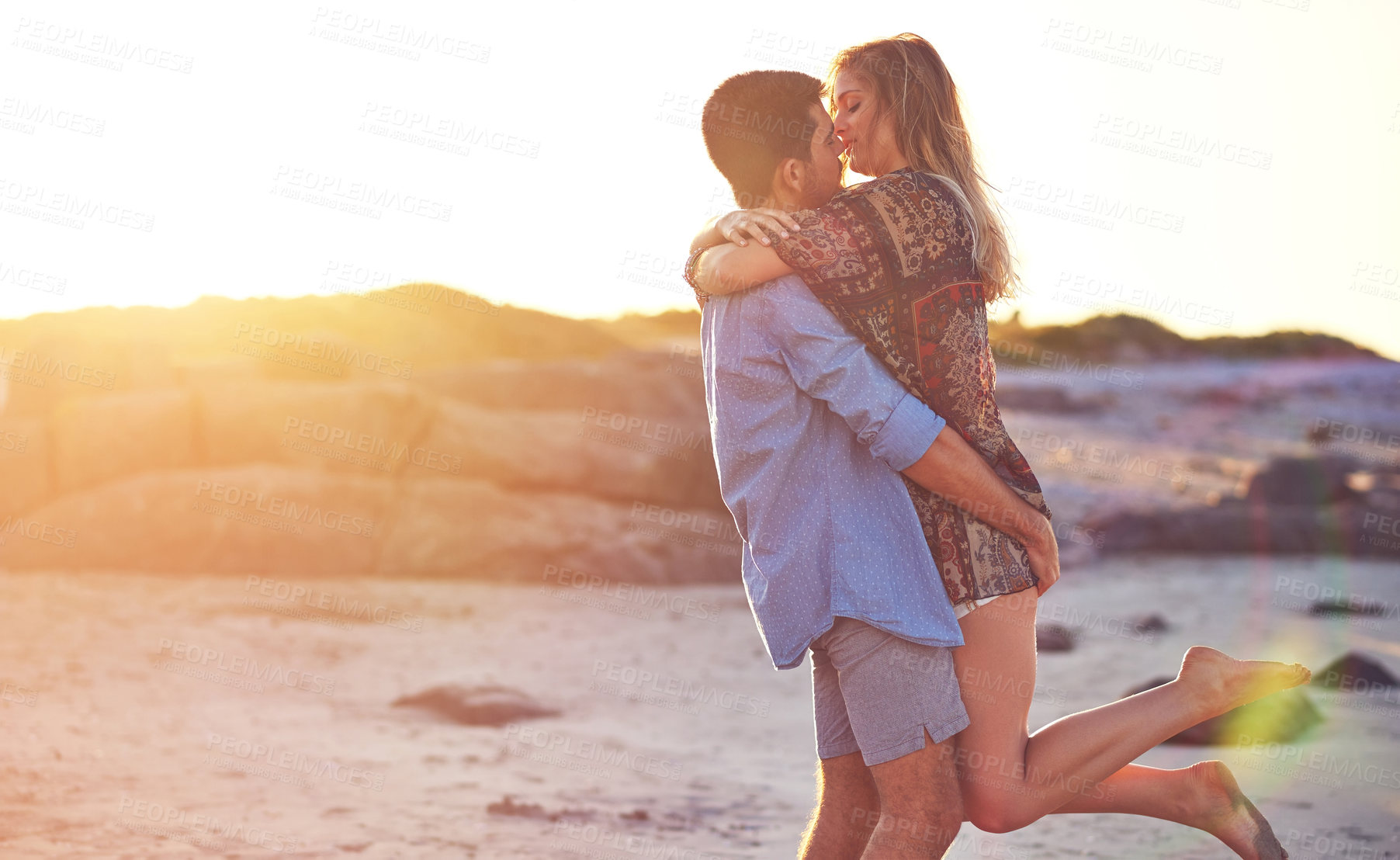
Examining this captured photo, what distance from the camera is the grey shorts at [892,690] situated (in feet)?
7.33

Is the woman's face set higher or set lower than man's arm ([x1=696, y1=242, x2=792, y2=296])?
higher

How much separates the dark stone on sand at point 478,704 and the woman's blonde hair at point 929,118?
5.08 metres

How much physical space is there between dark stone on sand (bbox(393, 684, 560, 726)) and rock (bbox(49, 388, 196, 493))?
23.6 ft

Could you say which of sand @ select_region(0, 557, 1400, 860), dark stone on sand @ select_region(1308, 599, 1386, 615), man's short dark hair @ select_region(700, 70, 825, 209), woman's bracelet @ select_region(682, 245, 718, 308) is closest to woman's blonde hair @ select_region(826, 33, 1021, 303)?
man's short dark hair @ select_region(700, 70, 825, 209)

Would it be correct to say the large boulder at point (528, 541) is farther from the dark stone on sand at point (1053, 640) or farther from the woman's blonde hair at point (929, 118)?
the woman's blonde hair at point (929, 118)

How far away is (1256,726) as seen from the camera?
18.6 ft

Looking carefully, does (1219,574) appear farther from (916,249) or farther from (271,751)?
(916,249)

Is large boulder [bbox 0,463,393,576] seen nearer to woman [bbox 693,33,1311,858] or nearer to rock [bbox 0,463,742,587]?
rock [bbox 0,463,742,587]

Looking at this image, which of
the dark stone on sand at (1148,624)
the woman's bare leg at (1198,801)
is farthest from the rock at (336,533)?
the woman's bare leg at (1198,801)

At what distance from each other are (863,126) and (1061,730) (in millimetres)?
1346

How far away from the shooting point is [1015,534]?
2.40 metres

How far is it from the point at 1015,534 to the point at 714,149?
1029mm

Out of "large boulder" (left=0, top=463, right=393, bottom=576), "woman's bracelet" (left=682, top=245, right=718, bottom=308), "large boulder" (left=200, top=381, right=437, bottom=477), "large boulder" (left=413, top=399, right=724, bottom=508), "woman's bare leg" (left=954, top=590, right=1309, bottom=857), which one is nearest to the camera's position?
"woman's bare leg" (left=954, top=590, right=1309, bottom=857)

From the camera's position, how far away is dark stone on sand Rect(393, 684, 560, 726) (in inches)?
265
